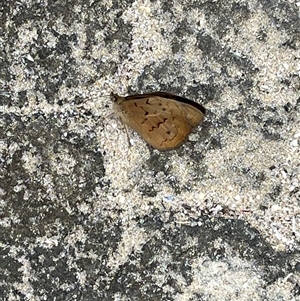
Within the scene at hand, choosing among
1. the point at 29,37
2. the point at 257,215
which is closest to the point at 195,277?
the point at 257,215

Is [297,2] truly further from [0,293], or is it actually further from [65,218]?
[0,293]

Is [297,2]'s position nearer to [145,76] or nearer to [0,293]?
[145,76]

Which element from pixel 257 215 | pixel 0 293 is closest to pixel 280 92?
pixel 257 215

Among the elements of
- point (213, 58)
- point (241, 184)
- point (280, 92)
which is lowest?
point (241, 184)

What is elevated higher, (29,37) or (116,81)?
(29,37)
